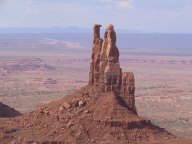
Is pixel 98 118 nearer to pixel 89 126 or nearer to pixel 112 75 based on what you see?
pixel 89 126

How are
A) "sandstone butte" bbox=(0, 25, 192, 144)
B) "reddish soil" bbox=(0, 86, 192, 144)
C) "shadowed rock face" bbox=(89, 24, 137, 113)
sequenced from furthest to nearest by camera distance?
"shadowed rock face" bbox=(89, 24, 137, 113), "sandstone butte" bbox=(0, 25, 192, 144), "reddish soil" bbox=(0, 86, 192, 144)

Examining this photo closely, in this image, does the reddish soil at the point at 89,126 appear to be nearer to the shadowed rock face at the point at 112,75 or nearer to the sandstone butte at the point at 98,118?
the sandstone butte at the point at 98,118

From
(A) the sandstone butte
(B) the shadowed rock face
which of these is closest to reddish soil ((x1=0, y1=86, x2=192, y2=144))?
(A) the sandstone butte

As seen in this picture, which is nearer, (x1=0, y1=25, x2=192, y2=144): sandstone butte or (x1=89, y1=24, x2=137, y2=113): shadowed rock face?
(x1=0, y1=25, x2=192, y2=144): sandstone butte

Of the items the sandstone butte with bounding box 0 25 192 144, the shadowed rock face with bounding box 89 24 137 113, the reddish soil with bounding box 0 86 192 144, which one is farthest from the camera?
the shadowed rock face with bounding box 89 24 137 113

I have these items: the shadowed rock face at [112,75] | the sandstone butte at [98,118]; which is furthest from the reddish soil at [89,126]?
the shadowed rock face at [112,75]

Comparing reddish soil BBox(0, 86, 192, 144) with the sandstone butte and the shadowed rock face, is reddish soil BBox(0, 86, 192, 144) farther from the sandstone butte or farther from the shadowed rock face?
the shadowed rock face
